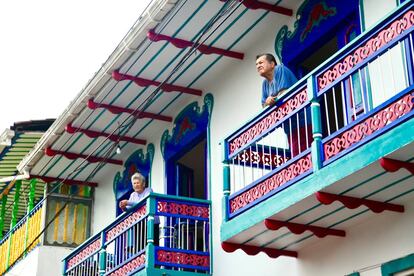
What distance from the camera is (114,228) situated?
13.9m

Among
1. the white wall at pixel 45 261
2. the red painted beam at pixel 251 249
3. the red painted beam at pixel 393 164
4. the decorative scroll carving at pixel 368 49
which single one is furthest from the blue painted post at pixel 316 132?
the white wall at pixel 45 261

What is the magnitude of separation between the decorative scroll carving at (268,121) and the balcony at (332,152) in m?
0.01

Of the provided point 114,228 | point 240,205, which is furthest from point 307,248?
point 114,228

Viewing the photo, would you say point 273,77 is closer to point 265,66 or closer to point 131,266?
point 265,66

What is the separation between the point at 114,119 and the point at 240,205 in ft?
17.7

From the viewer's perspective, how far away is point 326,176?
8898 mm

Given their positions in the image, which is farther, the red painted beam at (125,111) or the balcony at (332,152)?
the red painted beam at (125,111)

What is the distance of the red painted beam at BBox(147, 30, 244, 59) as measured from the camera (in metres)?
12.5

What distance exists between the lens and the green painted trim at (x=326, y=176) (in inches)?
316

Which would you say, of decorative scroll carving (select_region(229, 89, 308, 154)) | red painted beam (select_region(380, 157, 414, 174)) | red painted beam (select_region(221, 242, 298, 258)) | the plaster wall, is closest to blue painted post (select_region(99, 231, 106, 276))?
the plaster wall

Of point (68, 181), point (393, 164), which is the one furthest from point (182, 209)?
point (68, 181)

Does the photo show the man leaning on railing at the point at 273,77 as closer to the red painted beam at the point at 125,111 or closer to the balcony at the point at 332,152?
the balcony at the point at 332,152

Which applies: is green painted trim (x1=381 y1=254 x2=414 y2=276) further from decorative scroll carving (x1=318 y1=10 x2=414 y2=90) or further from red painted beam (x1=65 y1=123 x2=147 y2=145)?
red painted beam (x1=65 y1=123 x2=147 y2=145)

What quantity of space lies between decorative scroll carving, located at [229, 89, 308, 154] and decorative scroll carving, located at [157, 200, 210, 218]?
2.00 metres
